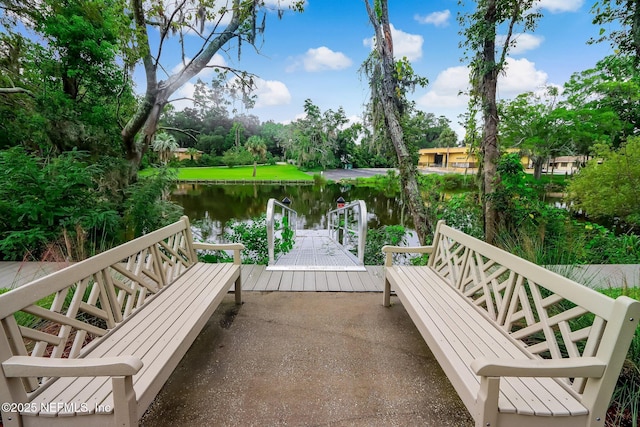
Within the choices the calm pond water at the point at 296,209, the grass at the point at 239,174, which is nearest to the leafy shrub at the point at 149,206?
the calm pond water at the point at 296,209

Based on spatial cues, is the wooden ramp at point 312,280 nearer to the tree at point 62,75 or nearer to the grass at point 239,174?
the tree at point 62,75

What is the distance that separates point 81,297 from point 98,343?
26 centimetres

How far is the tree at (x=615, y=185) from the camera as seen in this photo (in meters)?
7.18

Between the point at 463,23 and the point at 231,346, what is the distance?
6017 millimetres

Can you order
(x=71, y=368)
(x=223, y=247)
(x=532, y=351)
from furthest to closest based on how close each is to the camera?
1. (x=223, y=247)
2. (x=532, y=351)
3. (x=71, y=368)

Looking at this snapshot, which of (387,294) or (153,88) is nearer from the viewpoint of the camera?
(387,294)

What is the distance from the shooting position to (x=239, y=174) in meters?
37.9

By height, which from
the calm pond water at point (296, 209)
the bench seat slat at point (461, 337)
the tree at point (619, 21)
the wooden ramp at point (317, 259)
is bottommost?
the calm pond water at point (296, 209)

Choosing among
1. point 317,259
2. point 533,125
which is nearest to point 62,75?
point 317,259

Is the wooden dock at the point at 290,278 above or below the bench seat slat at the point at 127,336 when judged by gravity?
below

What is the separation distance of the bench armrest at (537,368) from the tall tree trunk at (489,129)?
4203 millimetres

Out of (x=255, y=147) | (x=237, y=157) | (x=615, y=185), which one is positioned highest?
(x=255, y=147)

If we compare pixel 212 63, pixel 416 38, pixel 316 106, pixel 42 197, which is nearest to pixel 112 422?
pixel 42 197

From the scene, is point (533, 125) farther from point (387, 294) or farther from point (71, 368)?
point (71, 368)
